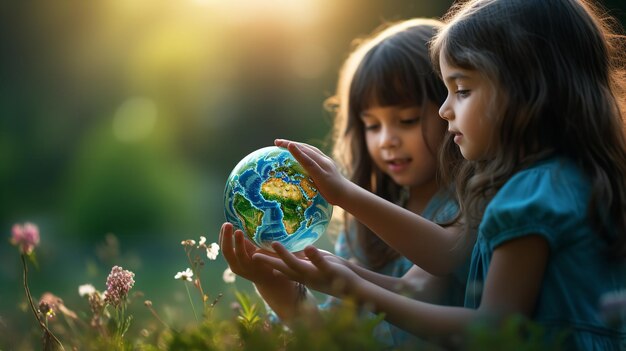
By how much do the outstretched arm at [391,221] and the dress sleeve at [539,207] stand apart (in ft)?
1.72

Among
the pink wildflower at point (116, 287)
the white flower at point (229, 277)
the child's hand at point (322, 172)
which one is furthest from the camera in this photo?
the white flower at point (229, 277)

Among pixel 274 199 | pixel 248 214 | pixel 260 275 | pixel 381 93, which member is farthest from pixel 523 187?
pixel 381 93

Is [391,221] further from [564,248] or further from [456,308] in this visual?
[564,248]

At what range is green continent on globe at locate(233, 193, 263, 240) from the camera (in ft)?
10.4

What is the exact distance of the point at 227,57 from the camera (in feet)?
46.7

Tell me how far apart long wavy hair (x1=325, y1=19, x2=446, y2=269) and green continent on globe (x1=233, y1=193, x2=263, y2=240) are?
1121 mm

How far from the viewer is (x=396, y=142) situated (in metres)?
3.94

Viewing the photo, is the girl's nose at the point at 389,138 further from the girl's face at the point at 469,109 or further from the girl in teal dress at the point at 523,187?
the girl's face at the point at 469,109

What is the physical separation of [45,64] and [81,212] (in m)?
3.35

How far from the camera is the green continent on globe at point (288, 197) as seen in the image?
10.3 ft

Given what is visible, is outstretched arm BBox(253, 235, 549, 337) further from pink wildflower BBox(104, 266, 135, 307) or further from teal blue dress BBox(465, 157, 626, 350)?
pink wildflower BBox(104, 266, 135, 307)

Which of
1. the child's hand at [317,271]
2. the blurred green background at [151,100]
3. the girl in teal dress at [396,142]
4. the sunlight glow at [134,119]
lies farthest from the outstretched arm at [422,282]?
the sunlight glow at [134,119]

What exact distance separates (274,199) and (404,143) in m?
1.03

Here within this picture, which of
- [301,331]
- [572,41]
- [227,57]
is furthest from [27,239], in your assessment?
[227,57]
